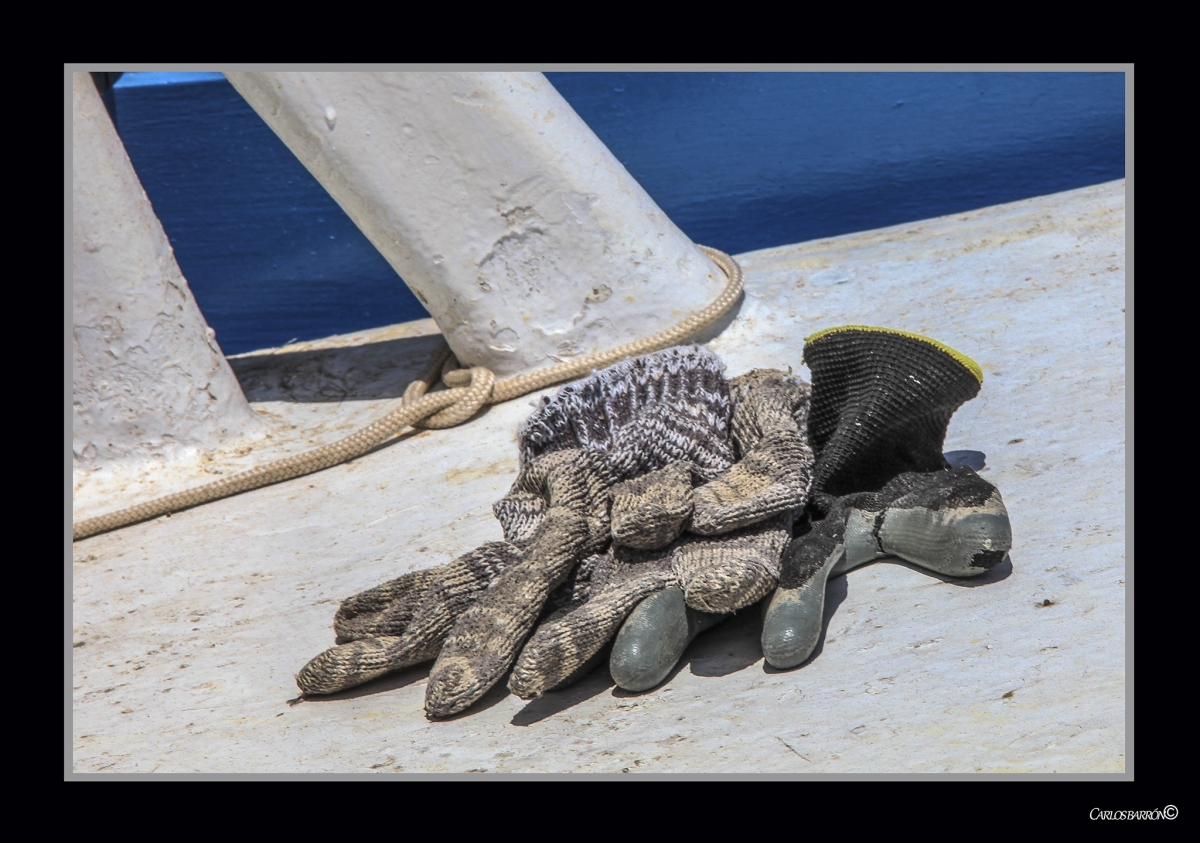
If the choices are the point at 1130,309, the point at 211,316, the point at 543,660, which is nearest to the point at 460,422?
the point at 543,660

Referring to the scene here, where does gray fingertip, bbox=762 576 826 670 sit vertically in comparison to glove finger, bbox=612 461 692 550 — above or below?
below

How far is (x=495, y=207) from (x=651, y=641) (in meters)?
1.18

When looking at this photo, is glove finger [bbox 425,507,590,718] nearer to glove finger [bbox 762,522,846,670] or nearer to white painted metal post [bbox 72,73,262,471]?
glove finger [bbox 762,522,846,670]

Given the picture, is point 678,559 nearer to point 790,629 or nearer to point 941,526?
point 790,629

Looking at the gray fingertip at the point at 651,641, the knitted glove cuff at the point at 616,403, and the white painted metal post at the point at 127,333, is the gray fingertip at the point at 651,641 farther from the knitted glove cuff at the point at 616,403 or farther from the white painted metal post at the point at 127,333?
the white painted metal post at the point at 127,333

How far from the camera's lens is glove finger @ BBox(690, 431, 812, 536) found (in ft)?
4.08

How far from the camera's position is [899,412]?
53.9 inches

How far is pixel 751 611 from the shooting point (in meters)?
1.25

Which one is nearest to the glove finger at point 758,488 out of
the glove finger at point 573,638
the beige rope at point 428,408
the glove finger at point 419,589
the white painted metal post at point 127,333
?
the glove finger at point 573,638

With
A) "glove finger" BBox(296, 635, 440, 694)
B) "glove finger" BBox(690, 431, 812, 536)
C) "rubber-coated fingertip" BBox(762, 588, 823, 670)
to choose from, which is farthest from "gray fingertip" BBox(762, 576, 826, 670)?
"glove finger" BBox(296, 635, 440, 694)

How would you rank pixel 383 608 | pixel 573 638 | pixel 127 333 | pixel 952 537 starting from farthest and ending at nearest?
pixel 127 333
pixel 383 608
pixel 952 537
pixel 573 638

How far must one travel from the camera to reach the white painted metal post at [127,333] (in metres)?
1.95

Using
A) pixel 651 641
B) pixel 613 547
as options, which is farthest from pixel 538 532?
pixel 651 641

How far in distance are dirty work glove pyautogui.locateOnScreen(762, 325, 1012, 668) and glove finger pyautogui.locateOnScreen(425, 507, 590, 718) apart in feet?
0.85
